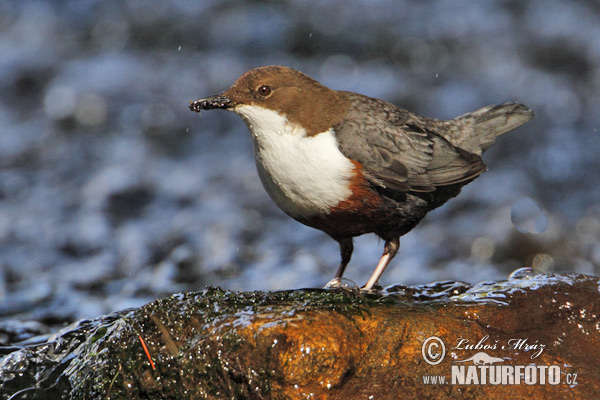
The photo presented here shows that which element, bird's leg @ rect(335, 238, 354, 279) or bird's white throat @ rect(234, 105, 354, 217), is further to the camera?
bird's leg @ rect(335, 238, 354, 279)

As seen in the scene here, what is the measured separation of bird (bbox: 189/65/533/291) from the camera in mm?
3721

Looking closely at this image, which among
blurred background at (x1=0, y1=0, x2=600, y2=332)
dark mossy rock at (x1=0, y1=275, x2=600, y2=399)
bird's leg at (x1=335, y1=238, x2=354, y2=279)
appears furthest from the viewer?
blurred background at (x1=0, y1=0, x2=600, y2=332)

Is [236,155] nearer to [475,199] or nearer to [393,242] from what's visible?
[475,199]

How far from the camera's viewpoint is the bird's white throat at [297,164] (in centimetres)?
369

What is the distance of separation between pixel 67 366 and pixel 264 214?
3985mm

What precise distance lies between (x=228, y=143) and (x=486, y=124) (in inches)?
162

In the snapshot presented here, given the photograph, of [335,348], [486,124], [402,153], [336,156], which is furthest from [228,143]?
[335,348]

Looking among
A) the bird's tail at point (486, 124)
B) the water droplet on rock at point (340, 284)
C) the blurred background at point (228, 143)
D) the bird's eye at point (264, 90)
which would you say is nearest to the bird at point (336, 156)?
the bird's eye at point (264, 90)

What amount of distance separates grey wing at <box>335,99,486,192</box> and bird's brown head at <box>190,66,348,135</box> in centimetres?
16

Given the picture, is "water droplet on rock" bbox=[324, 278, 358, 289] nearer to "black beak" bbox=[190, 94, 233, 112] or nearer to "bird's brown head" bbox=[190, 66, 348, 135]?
"bird's brown head" bbox=[190, 66, 348, 135]

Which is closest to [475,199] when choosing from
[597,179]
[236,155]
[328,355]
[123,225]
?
[597,179]

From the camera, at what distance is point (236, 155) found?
812 cm

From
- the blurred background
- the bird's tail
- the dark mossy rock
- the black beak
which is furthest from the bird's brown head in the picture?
the blurred background

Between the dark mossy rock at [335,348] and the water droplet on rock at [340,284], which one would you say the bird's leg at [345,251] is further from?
the dark mossy rock at [335,348]
